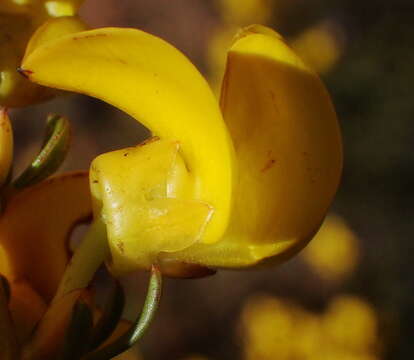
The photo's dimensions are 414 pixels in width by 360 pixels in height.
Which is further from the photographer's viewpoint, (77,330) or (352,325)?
(352,325)

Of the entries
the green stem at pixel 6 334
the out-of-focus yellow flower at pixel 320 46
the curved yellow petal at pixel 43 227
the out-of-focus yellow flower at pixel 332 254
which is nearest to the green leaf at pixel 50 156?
the curved yellow petal at pixel 43 227

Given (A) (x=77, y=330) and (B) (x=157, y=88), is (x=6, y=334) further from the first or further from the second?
(B) (x=157, y=88)

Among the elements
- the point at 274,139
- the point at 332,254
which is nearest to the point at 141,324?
the point at 274,139

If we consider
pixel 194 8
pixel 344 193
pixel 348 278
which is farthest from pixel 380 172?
pixel 194 8

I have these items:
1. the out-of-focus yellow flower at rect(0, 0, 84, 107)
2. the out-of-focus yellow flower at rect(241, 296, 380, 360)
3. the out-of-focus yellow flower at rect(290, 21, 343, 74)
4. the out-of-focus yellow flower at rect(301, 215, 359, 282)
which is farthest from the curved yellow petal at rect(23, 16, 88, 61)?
the out-of-focus yellow flower at rect(290, 21, 343, 74)

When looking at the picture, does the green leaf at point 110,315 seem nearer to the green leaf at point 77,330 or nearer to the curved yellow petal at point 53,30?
the green leaf at point 77,330
